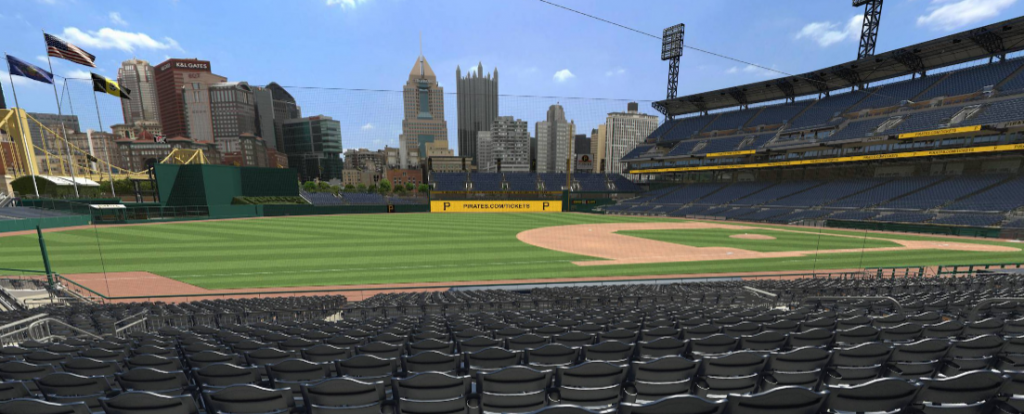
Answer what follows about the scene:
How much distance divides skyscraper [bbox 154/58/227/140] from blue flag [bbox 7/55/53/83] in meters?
180

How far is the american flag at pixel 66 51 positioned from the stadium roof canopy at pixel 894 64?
6095 centimetres

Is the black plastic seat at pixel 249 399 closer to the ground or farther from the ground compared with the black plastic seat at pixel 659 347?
farther from the ground

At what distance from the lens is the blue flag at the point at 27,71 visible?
884 inches

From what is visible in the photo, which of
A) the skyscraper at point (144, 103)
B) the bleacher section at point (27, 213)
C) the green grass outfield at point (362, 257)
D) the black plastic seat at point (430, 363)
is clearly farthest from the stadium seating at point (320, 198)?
the skyscraper at point (144, 103)

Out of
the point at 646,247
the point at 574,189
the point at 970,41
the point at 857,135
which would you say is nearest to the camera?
the point at 646,247

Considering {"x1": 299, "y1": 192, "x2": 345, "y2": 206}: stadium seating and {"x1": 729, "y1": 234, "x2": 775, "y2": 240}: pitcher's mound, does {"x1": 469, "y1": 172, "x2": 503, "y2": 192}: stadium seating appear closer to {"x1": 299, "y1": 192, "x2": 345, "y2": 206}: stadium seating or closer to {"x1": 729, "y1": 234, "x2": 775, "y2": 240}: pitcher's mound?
{"x1": 299, "y1": 192, "x2": 345, "y2": 206}: stadium seating

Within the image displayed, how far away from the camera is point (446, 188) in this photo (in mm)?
62938

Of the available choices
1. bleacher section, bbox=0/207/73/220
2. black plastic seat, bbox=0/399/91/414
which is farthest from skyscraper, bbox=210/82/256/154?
black plastic seat, bbox=0/399/91/414

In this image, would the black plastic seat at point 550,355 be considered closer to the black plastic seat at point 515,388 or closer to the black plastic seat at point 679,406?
the black plastic seat at point 515,388

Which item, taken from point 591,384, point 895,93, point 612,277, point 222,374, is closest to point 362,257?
point 612,277

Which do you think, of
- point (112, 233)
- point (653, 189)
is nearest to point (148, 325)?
point (112, 233)

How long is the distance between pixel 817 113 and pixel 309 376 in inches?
2713

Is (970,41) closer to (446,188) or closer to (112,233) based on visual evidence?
(446,188)

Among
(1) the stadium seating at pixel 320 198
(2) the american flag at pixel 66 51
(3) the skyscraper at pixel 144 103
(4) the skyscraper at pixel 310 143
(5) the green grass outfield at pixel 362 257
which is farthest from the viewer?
(3) the skyscraper at pixel 144 103
